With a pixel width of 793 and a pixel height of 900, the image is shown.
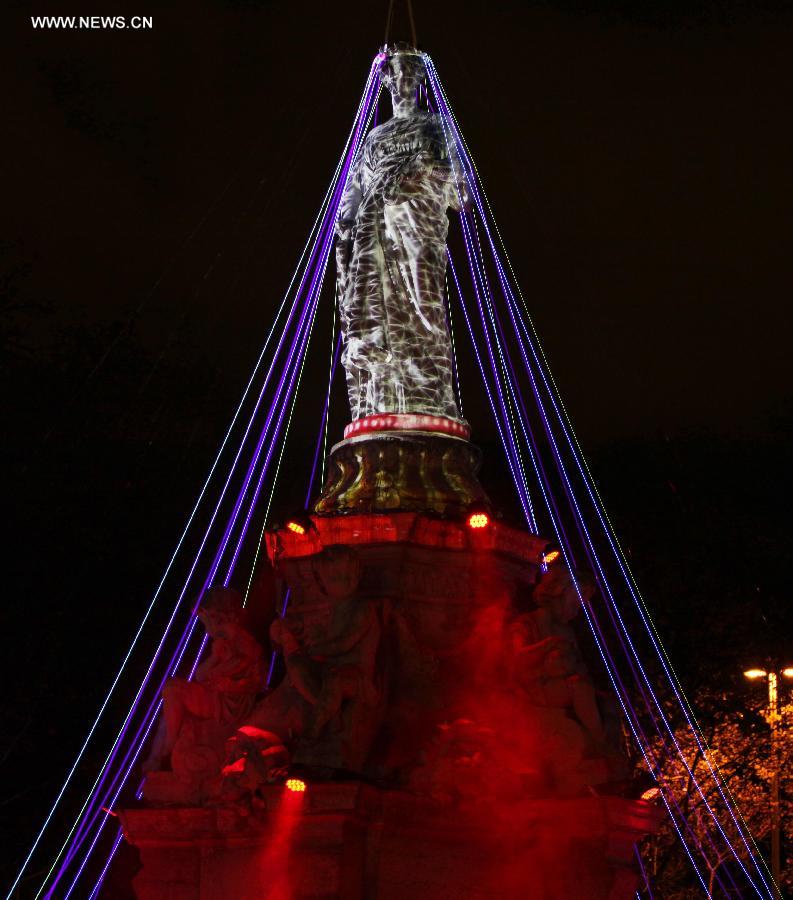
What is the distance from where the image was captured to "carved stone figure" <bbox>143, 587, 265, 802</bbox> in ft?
40.0

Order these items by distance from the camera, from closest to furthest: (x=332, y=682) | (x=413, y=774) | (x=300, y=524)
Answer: (x=413, y=774), (x=332, y=682), (x=300, y=524)

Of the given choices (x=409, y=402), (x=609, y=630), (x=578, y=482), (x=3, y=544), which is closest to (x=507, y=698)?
(x=409, y=402)

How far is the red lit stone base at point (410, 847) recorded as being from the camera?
11.4 meters

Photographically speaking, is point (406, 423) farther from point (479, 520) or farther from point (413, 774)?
point (413, 774)

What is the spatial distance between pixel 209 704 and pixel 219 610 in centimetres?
80

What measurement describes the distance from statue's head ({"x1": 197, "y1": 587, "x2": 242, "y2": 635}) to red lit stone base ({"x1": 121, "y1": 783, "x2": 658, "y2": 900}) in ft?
5.38

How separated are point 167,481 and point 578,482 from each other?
361 inches

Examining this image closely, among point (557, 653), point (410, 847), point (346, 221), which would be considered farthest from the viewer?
point (346, 221)

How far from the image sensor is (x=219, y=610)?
12.8 m

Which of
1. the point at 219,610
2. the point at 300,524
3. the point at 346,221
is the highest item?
the point at 346,221

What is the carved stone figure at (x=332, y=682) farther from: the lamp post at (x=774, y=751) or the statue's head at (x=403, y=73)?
the lamp post at (x=774, y=751)

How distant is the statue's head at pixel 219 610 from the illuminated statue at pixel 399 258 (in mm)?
2736

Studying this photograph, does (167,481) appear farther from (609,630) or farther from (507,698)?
(507,698)

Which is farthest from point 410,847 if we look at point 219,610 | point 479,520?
point 479,520
